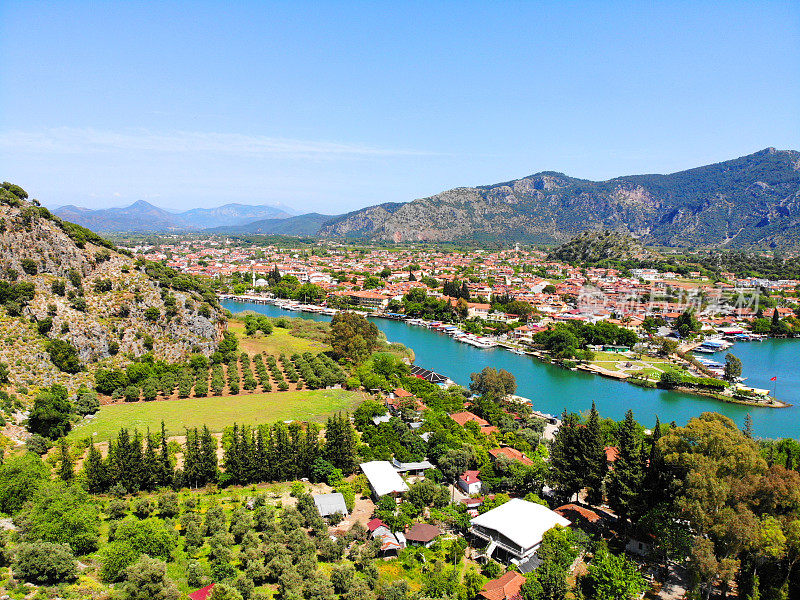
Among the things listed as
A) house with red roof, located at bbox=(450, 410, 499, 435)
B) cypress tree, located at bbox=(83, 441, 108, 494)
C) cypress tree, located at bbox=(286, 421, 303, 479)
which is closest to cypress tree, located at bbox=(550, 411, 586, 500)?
house with red roof, located at bbox=(450, 410, 499, 435)

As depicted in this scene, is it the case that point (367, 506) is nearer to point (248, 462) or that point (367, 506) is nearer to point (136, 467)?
point (248, 462)

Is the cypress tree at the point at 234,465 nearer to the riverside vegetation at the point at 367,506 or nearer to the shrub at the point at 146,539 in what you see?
the riverside vegetation at the point at 367,506

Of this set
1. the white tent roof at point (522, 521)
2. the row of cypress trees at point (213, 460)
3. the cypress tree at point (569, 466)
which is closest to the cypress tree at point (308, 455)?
the row of cypress trees at point (213, 460)

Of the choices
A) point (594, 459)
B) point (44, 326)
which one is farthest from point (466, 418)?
point (44, 326)

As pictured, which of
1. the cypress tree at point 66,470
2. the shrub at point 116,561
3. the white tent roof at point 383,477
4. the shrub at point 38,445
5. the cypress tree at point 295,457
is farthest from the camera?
the shrub at point 38,445

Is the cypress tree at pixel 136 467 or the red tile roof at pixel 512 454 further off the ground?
the cypress tree at pixel 136 467

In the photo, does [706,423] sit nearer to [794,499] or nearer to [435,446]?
[794,499]

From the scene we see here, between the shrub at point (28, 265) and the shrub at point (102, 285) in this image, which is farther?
the shrub at point (102, 285)

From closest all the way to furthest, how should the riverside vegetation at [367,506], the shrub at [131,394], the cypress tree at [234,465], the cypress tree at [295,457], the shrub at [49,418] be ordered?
the riverside vegetation at [367,506] → the cypress tree at [234,465] → the cypress tree at [295,457] → the shrub at [49,418] → the shrub at [131,394]
